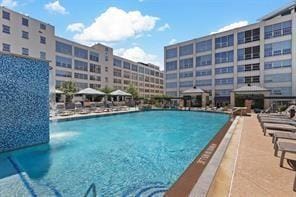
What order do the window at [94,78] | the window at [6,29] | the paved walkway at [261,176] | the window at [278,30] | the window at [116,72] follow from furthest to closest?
the window at [116,72] < the window at [94,78] < the window at [278,30] < the window at [6,29] < the paved walkway at [261,176]

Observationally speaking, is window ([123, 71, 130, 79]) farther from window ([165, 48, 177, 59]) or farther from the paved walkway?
the paved walkway

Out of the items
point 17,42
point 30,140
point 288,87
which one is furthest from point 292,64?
point 17,42

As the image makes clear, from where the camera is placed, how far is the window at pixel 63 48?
45.8 m

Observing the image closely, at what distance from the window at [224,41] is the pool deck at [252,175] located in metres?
38.1

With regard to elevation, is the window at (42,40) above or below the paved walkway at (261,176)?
above

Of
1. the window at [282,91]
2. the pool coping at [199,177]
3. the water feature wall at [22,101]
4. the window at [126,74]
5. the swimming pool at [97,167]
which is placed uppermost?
the window at [126,74]

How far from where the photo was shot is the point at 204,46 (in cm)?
4547

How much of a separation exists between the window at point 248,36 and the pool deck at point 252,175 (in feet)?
118

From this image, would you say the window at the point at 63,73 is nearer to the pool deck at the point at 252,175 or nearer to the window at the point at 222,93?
the window at the point at 222,93

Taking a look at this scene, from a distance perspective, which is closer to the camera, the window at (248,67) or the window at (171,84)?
the window at (248,67)

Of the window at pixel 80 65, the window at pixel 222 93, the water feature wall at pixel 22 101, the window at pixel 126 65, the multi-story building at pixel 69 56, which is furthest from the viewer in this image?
the window at pixel 126 65

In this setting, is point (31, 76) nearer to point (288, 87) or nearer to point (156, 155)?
point (156, 155)

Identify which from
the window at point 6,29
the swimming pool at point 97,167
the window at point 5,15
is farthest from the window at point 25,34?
the swimming pool at point 97,167

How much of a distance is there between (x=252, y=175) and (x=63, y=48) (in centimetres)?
4792
